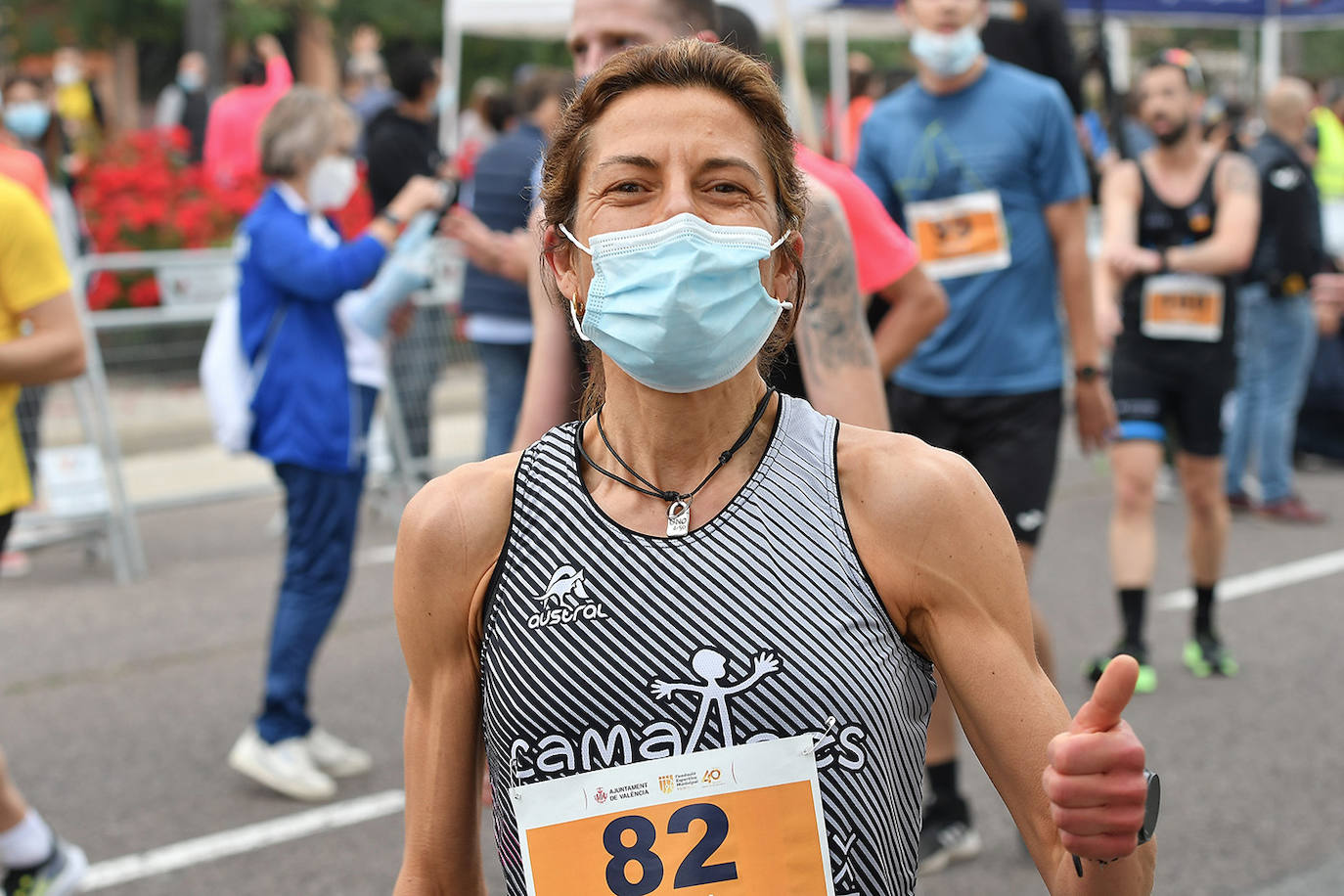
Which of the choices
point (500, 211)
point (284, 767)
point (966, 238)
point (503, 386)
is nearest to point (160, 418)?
point (503, 386)

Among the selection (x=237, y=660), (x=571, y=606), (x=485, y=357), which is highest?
(x=571, y=606)

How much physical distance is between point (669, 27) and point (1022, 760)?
67.5 inches

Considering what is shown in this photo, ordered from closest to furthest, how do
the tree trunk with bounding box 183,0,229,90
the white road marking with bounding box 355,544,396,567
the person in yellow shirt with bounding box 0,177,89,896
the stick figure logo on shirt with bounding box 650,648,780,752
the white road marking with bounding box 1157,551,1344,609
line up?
the stick figure logo on shirt with bounding box 650,648,780,752 → the person in yellow shirt with bounding box 0,177,89,896 → the white road marking with bounding box 1157,551,1344,609 → the white road marking with bounding box 355,544,396,567 → the tree trunk with bounding box 183,0,229,90

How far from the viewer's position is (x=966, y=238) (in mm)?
4422

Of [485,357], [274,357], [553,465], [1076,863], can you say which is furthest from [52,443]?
[1076,863]

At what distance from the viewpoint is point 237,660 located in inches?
252

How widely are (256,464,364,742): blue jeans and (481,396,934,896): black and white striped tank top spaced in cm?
317

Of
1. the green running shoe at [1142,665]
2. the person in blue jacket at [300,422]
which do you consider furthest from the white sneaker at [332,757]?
the green running shoe at [1142,665]

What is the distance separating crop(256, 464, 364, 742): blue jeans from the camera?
4.85 metres

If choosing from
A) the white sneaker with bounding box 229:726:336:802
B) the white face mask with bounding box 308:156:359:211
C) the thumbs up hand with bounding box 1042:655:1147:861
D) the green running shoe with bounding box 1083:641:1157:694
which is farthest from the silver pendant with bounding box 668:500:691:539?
the green running shoe with bounding box 1083:641:1157:694

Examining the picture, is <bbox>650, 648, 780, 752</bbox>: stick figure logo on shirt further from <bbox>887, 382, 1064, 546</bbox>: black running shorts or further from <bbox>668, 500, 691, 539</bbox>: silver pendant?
<bbox>887, 382, 1064, 546</bbox>: black running shorts

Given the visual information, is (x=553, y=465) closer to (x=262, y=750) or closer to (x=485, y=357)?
(x=262, y=750)

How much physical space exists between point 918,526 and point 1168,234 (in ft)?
16.0

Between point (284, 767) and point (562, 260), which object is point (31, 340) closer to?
point (284, 767)
